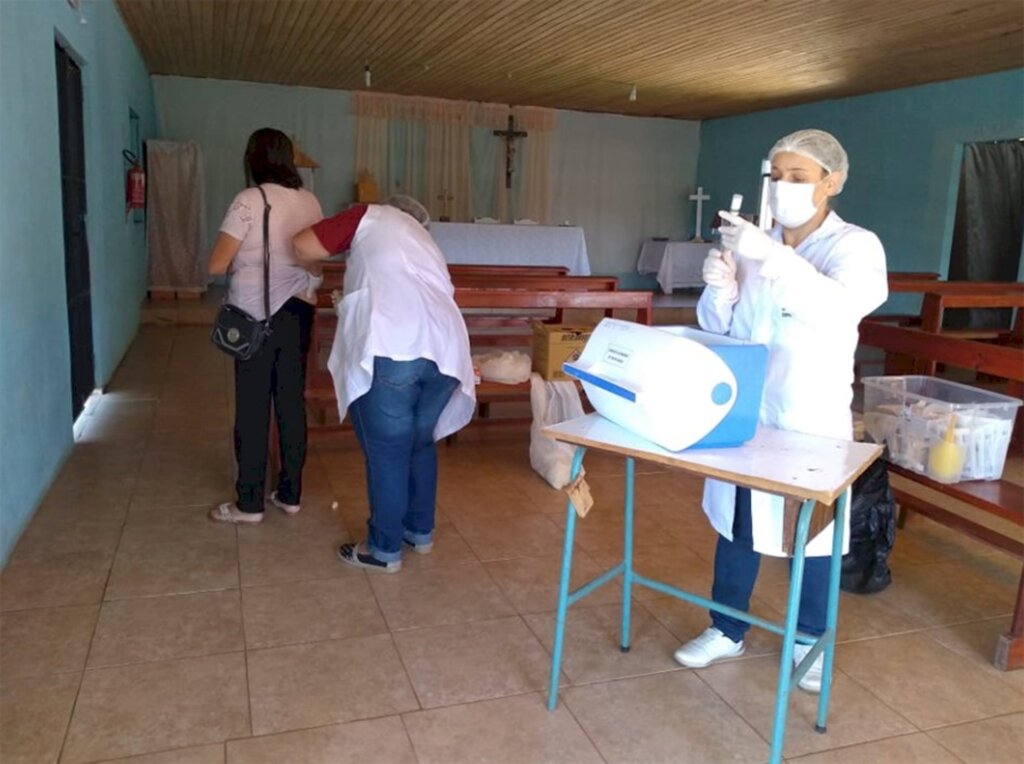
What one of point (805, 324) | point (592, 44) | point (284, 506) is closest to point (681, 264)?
point (592, 44)

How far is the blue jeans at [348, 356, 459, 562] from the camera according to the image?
2.52 meters

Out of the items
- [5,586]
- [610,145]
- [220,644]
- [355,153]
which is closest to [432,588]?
[220,644]

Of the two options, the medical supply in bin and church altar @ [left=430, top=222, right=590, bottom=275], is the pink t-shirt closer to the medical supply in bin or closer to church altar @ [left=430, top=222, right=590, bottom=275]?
the medical supply in bin

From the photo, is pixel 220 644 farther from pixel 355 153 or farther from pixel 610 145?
pixel 610 145

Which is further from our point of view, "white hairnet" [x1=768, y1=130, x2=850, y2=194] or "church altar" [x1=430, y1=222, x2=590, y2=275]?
"church altar" [x1=430, y1=222, x2=590, y2=275]

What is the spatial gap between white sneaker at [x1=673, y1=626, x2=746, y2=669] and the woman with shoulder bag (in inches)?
61.2

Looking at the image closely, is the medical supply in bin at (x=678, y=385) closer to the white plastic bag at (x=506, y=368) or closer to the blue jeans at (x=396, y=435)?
the blue jeans at (x=396, y=435)

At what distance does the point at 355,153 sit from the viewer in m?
10.3

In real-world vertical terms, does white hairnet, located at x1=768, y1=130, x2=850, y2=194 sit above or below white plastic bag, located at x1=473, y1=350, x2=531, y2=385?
above

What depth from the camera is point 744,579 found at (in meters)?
2.19

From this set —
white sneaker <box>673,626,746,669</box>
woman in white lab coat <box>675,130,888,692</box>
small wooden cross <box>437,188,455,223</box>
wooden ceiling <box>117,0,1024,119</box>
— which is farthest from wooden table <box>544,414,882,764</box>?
small wooden cross <box>437,188,455,223</box>

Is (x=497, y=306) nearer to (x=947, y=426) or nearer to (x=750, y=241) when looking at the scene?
(x=947, y=426)

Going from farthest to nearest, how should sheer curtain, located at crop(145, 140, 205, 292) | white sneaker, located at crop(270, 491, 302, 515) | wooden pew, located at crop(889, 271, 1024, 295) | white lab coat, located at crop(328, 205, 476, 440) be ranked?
sheer curtain, located at crop(145, 140, 205, 292) < wooden pew, located at crop(889, 271, 1024, 295) < white sneaker, located at crop(270, 491, 302, 515) < white lab coat, located at crop(328, 205, 476, 440)

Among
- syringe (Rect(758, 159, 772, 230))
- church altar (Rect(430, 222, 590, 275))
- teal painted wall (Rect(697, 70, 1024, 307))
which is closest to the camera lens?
syringe (Rect(758, 159, 772, 230))
